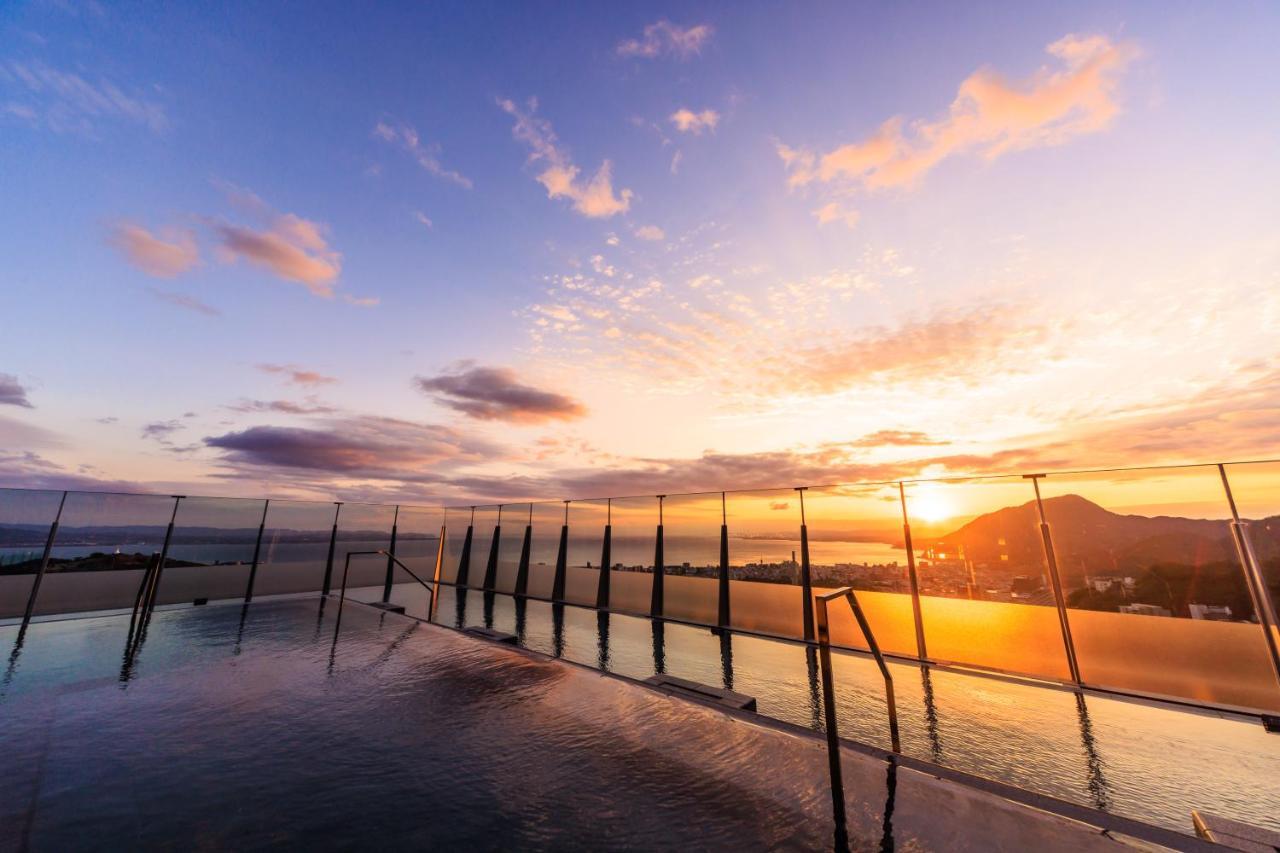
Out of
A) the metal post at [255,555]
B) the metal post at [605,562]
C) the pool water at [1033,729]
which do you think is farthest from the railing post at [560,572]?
the metal post at [255,555]

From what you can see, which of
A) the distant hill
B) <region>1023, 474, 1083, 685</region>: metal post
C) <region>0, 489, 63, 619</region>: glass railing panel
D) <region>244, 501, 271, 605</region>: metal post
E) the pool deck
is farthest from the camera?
<region>244, 501, 271, 605</region>: metal post

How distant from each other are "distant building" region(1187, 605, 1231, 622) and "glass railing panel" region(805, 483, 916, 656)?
3.91m

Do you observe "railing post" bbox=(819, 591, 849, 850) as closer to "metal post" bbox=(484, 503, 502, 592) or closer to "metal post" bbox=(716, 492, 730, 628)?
"metal post" bbox=(716, 492, 730, 628)

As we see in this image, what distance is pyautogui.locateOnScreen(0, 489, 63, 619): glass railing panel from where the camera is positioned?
30.7 ft

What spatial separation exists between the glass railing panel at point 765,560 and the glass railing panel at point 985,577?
2.56 meters

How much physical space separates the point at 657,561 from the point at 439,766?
8853 millimetres

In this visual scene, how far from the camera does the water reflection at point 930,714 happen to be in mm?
4598

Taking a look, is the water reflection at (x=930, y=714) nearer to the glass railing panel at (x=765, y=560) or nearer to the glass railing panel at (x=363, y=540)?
the glass railing panel at (x=765, y=560)

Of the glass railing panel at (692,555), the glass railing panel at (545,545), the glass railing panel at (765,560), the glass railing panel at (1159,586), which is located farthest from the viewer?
the glass railing panel at (545,545)

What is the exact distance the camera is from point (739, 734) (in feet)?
13.6

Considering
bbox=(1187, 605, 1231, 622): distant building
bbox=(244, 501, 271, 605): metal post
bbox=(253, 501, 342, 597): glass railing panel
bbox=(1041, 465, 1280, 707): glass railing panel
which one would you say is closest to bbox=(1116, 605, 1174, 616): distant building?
bbox=(1041, 465, 1280, 707): glass railing panel

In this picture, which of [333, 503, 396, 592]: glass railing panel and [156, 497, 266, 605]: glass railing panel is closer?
[156, 497, 266, 605]: glass railing panel

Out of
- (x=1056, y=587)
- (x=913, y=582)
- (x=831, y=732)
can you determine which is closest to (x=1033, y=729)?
(x=1056, y=587)

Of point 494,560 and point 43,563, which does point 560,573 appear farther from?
point 43,563
